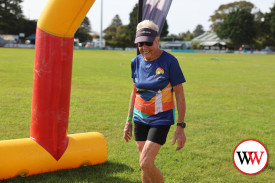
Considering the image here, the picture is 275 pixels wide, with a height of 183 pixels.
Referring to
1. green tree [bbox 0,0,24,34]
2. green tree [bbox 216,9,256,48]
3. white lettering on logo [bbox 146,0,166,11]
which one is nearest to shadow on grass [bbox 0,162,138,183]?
white lettering on logo [bbox 146,0,166,11]

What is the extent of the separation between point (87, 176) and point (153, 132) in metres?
1.54

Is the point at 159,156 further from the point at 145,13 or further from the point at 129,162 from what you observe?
the point at 145,13

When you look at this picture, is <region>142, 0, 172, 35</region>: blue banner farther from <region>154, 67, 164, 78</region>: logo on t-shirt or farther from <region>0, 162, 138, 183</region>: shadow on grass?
<region>0, 162, 138, 183</region>: shadow on grass

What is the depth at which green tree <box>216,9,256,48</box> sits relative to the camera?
88.0 meters

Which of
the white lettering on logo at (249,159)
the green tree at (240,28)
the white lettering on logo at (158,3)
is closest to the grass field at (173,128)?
the white lettering on logo at (249,159)

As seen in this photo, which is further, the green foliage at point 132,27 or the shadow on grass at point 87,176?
the green foliage at point 132,27

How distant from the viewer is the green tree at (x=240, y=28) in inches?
3465

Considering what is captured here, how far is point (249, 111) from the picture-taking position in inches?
369

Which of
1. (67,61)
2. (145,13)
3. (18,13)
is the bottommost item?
(67,61)

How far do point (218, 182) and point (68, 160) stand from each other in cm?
212

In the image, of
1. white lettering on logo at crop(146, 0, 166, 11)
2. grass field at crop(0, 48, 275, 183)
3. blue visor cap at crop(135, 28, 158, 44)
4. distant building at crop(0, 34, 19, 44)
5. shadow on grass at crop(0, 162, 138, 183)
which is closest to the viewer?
blue visor cap at crop(135, 28, 158, 44)

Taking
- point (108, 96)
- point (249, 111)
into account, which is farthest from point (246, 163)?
point (108, 96)

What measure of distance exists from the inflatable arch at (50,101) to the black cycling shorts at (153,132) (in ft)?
4.48

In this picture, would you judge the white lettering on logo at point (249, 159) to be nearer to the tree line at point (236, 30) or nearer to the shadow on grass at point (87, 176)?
the shadow on grass at point (87, 176)
